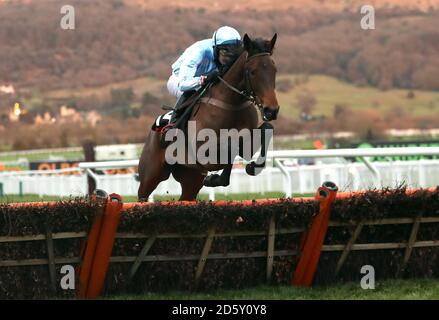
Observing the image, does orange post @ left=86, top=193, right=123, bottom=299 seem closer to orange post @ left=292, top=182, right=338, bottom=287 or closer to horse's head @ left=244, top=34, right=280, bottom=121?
orange post @ left=292, top=182, right=338, bottom=287

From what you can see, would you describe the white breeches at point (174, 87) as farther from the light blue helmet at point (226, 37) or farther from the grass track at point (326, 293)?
the grass track at point (326, 293)

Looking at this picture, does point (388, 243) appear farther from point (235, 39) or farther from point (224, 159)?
point (235, 39)

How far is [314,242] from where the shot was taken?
16.5ft

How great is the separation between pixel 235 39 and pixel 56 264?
261 centimetres

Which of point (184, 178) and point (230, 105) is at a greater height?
point (230, 105)

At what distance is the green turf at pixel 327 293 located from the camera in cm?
470

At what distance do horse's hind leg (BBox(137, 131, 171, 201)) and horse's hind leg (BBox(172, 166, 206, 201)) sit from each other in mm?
109

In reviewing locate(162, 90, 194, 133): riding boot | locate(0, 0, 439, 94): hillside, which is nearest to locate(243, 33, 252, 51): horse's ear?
locate(162, 90, 194, 133): riding boot

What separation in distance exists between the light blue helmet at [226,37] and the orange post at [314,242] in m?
2.00

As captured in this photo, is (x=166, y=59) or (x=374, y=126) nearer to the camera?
(x=374, y=126)

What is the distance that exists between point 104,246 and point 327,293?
116cm

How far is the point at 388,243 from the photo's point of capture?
17.0 feet
